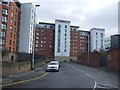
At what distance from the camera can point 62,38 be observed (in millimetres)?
83750

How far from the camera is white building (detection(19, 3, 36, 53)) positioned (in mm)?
59125

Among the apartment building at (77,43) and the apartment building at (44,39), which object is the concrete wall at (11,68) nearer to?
the apartment building at (44,39)

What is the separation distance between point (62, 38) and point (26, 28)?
28493 millimetres

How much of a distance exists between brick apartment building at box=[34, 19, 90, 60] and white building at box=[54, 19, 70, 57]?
92.0 inches

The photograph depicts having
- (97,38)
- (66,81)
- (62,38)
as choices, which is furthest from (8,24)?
(97,38)

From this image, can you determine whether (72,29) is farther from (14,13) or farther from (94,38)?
(14,13)

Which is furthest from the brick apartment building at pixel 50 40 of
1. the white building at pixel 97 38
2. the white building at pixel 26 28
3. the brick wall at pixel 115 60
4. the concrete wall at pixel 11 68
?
the concrete wall at pixel 11 68

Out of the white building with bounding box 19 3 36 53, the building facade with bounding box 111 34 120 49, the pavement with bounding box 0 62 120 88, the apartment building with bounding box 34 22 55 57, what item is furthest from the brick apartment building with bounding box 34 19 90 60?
the pavement with bounding box 0 62 120 88

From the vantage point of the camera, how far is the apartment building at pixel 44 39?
3196 inches

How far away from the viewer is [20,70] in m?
16.8

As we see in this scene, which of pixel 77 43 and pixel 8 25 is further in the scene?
pixel 77 43

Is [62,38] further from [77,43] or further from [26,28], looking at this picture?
[26,28]

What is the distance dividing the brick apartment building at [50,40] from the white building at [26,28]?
19.0 m

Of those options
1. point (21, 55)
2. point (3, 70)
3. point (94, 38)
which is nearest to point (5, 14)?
point (21, 55)
